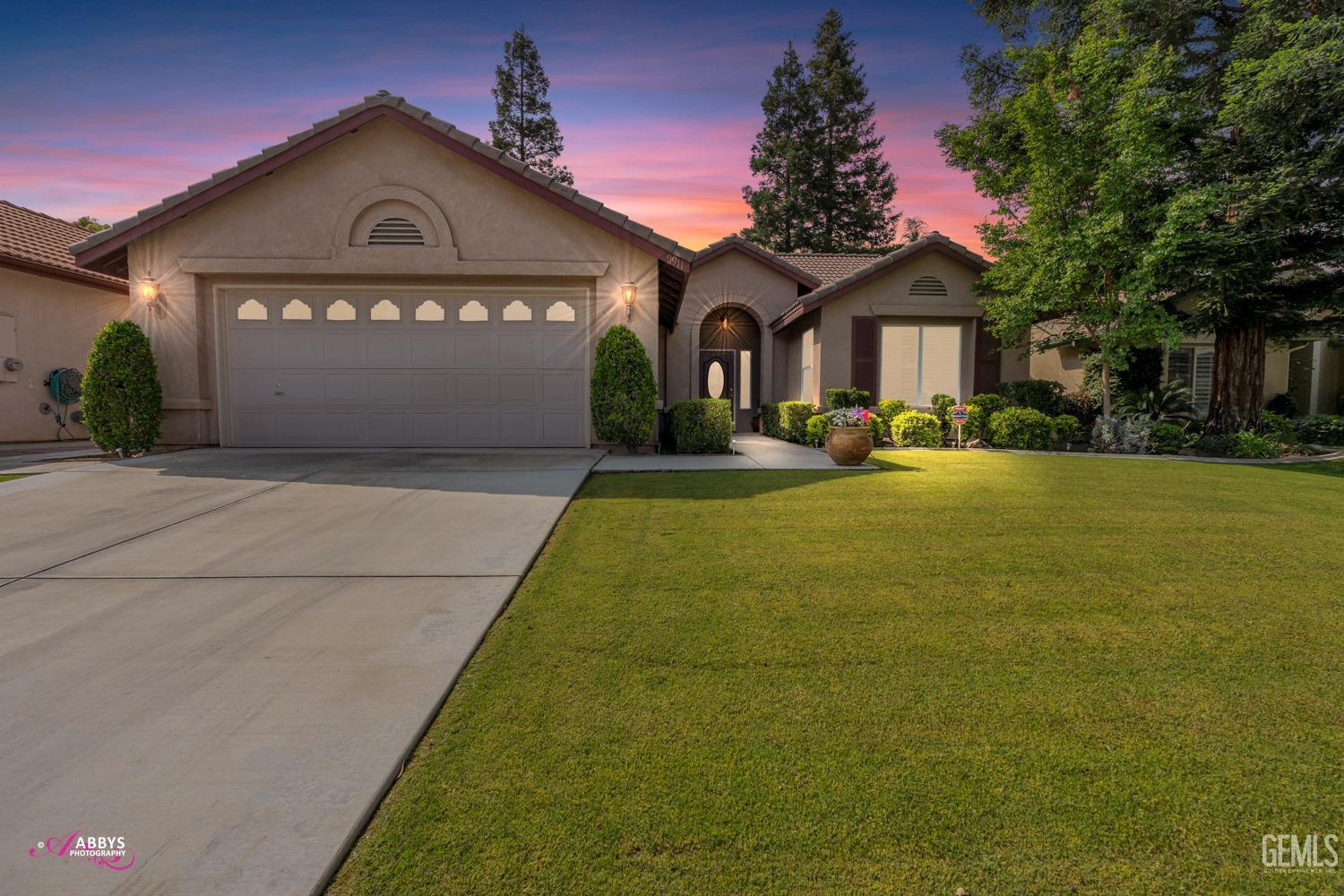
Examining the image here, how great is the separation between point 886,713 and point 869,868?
81cm

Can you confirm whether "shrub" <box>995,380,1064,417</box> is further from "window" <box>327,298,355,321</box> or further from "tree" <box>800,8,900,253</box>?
"tree" <box>800,8,900,253</box>

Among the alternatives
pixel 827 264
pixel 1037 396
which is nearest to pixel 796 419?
pixel 1037 396

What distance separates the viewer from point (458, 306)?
999cm

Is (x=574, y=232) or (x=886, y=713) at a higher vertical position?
(x=574, y=232)

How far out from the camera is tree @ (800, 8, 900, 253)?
103 feet

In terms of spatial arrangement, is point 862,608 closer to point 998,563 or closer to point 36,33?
point 998,563

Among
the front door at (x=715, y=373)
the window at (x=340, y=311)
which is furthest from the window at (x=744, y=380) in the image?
the window at (x=340, y=311)

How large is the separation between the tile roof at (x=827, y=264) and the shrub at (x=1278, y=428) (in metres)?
9.27

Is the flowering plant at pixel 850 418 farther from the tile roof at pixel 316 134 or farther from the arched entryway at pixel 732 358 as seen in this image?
the arched entryway at pixel 732 358

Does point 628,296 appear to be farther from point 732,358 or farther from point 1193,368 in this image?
point 1193,368

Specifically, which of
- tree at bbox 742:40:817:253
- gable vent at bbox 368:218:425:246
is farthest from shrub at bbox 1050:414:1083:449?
tree at bbox 742:40:817:253

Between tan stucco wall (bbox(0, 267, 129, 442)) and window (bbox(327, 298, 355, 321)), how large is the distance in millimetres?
6788

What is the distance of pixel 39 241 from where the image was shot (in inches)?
511

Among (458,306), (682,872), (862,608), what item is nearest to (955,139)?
(458,306)
